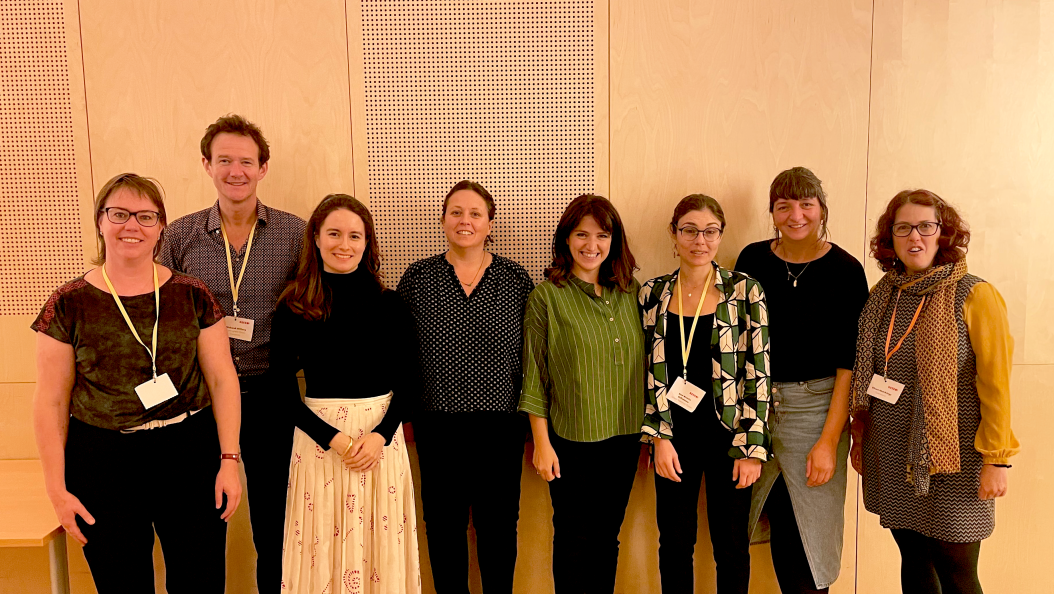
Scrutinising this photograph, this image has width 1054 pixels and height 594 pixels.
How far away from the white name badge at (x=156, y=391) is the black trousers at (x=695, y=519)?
1868 mm

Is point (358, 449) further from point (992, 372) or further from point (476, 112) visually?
point (992, 372)

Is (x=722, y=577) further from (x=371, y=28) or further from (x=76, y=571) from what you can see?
(x=76, y=571)

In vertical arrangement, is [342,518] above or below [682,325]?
below

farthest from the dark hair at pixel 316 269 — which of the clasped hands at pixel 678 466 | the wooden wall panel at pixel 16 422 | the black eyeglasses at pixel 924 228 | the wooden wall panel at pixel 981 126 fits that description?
the wooden wall panel at pixel 981 126

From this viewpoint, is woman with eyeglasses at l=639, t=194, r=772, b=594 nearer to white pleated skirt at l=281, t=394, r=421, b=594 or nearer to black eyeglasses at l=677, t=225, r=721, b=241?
black eyeglasses at l=677, t=225, r=721, b=241

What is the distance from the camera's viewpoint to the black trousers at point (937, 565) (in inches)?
84.4

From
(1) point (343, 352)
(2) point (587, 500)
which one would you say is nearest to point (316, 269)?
(1) point (343, 352)

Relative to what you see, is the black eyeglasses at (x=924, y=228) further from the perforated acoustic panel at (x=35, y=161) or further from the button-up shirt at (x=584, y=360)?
the perforated acoustic panel at (x=35, y=161)

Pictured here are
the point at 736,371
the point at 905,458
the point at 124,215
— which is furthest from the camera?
the point at 736,371

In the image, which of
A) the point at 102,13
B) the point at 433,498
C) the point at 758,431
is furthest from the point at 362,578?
the point at 102,13

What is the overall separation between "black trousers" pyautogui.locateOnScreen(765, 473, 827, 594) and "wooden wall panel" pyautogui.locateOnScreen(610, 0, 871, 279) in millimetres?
1133

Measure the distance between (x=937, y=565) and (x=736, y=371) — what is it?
3.40ft

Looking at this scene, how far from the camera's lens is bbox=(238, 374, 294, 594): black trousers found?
243cm

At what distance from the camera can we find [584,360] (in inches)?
93.6
